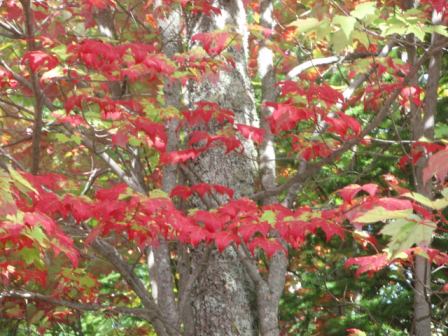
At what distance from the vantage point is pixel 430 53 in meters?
3.21

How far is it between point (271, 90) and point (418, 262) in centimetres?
171

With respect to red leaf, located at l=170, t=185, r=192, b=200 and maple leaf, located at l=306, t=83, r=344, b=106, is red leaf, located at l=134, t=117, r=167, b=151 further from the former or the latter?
maple leaf, located at l=306, t=83, r=344, b=106

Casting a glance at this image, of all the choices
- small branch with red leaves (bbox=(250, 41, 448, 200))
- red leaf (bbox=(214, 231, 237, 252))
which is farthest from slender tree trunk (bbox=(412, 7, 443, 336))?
red leaf (bbox=(214, 231, 237, 252))

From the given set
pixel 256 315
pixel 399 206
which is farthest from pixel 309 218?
pixel 256 315

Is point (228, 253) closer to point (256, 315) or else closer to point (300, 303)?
point (256, 315)

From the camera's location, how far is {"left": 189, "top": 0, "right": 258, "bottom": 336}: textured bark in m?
3.98

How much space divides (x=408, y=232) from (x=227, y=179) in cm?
269

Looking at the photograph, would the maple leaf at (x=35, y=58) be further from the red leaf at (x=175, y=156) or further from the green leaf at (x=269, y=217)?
the green leaf at (x=269, y=217)

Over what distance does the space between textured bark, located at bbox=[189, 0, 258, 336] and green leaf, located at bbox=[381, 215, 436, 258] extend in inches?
91.6

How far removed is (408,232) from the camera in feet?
5.32

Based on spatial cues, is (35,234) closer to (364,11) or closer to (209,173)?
(364,11)

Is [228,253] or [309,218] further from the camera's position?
[228,253]

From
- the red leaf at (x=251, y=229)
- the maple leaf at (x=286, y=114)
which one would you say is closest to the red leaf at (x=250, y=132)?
the maple leaf at (x=286, y=114)

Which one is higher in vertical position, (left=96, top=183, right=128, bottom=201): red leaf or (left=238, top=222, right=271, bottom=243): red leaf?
(left=96, top=183, right=128, bottom=201): red leaf
